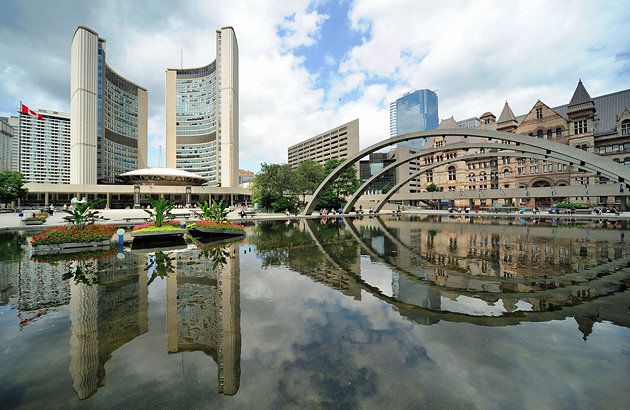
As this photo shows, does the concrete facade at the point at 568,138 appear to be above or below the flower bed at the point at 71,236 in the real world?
above

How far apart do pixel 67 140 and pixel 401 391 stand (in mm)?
228317

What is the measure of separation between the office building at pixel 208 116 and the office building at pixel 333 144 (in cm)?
2887

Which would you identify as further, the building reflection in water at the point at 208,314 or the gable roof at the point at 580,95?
the gable roof at the point at 580,95

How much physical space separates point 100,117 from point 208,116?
39991 mm

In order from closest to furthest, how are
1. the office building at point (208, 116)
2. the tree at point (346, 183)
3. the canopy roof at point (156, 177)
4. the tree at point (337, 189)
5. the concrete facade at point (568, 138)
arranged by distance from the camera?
1. the concrete facade at point (568, 138)
2. the tree at point (337, 189)
3. the tree at point (346, 183)
4. the canopy roof at point (156, 177)
5. the office building at point (208, 116)

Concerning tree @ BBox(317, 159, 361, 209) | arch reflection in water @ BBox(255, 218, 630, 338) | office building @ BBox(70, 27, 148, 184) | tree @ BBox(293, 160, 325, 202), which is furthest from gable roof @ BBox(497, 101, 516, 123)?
office building @ BBox(70, 27, 148, 184)

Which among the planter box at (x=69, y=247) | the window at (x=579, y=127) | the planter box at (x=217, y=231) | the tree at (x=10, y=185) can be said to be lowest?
the planter box at (x=69, y=247)

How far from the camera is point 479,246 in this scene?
50.8 feet

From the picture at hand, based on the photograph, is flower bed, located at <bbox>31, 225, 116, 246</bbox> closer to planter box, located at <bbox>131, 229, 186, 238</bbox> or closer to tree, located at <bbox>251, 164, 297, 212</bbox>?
planter box, located at <bbox>131, 229, 186, 238</bbox>

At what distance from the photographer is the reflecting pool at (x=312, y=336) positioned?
341 centimetres

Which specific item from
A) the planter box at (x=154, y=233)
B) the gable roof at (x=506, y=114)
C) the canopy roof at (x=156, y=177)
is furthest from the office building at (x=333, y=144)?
the planter box at (x=154, y=233)

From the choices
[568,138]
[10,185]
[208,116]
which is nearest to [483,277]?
[568,138]

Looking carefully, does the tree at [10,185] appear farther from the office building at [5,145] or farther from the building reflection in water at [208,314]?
the office building at [5,145]

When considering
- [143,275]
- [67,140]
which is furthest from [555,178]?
[67,140]
